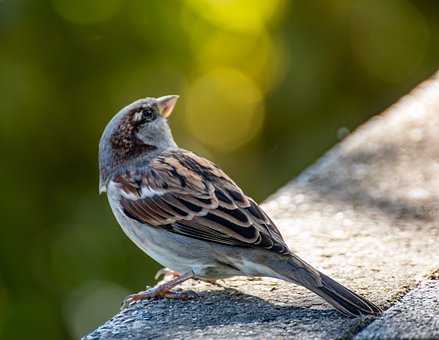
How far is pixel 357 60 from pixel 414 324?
339 centimetres

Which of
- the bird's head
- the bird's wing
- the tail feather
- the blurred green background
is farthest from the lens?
the blurred green background

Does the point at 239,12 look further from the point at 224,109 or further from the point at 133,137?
the point at 133,137

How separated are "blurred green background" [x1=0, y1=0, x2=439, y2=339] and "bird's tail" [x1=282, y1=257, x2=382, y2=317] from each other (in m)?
2.01

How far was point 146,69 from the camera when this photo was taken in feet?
17.1

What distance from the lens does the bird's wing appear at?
10.3ft

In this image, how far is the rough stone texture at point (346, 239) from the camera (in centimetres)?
272

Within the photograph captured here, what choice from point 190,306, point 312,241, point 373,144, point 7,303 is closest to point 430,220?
point 312,241

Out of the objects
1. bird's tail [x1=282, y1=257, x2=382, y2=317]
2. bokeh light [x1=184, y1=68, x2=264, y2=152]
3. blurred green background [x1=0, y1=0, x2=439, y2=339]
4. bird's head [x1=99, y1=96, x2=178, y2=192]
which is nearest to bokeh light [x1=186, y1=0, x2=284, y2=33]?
blurred green background [x1=0, y1=0, x2=439, y2=339]

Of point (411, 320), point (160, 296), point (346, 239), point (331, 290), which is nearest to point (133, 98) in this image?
point (346, 239)

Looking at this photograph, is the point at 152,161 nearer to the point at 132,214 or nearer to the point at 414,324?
the point at 132,214

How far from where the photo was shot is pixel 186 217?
3303 millimetres

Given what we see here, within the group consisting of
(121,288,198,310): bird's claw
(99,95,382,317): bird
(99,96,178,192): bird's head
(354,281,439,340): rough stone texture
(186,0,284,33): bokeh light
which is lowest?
(354,281,439,340): rough stone texture

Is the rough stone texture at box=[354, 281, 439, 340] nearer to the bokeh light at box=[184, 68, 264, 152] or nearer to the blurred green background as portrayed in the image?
the blurred green background

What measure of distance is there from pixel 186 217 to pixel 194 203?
6cm
